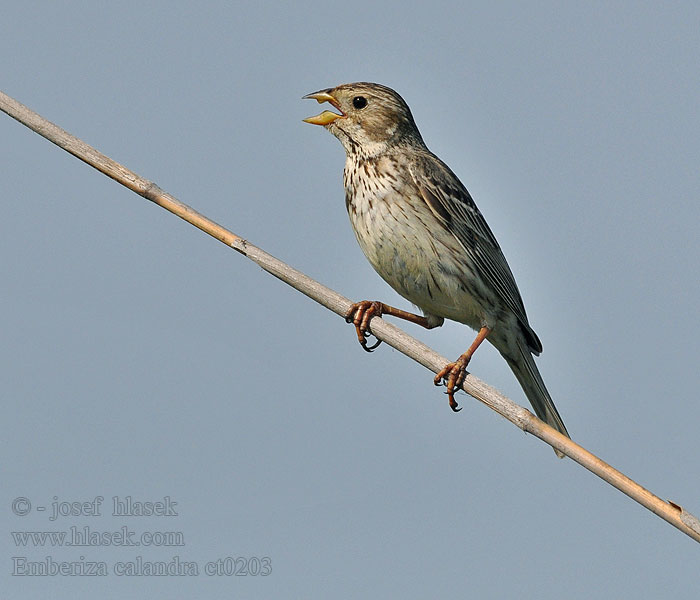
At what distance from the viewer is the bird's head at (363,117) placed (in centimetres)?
896

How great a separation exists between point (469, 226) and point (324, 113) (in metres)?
1.50

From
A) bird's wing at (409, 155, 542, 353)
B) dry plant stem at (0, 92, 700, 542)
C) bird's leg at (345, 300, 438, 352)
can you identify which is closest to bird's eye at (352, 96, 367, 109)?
bird's wing at (409, 155, 542, 353)

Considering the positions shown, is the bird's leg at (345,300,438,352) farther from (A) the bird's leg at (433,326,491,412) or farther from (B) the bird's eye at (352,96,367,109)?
(B) the bird's eye at (352,96,367,109)

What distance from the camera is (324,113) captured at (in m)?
8.95

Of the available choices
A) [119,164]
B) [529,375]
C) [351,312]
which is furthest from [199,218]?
[529,375]

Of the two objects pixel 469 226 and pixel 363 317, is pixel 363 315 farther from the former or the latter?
pixel 469 226

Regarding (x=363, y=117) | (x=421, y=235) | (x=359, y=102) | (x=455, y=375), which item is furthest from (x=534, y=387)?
(x=359, y=102)

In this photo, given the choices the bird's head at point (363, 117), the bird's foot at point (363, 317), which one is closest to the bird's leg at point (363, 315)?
the bird's foot at point (363, 317)

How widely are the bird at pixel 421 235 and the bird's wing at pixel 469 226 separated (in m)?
0.01

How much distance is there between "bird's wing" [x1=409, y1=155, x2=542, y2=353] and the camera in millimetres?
8812

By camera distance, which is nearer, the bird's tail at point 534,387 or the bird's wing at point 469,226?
the bird's wing at point 469,226

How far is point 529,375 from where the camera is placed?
939 centimetres

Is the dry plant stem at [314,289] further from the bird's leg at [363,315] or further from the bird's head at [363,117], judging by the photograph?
the bird's head at [363,117]

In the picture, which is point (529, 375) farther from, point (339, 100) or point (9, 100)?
point (9, 100)
